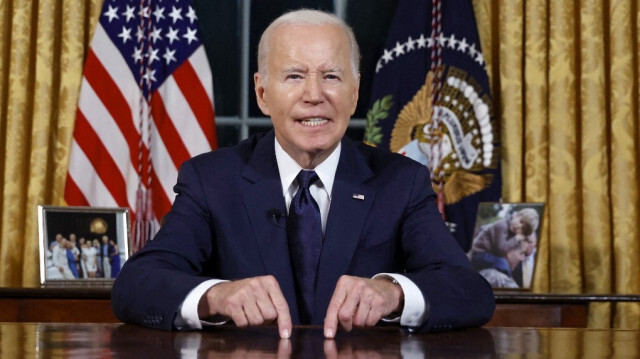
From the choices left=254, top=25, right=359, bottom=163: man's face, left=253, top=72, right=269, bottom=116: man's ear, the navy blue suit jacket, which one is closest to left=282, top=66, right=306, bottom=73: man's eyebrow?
left=254, top=25, right=359, bottom=163: man's face

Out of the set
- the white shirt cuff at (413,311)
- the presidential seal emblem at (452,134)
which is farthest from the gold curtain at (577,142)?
the white shirt cuff at (413,311)

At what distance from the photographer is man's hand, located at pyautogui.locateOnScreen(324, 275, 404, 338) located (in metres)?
1.58

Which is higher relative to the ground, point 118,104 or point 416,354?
point 118,104

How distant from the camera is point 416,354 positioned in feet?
4.31

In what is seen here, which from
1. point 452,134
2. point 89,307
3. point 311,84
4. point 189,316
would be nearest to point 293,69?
point 311,84

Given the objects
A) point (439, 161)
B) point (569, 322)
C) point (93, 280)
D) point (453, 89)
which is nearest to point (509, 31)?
point (453, 89)

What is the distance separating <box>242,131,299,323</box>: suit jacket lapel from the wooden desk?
1203 millimetres

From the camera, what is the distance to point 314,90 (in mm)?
2211

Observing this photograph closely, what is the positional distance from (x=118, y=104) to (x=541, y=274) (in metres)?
2.10

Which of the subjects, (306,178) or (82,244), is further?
(82,244)

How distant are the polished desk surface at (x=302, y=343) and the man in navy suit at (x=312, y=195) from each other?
0.29 metres

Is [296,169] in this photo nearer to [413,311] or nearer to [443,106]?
[413,311]

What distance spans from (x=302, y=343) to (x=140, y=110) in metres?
2.82

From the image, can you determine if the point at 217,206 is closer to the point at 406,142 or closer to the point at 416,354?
the point at 416,354
